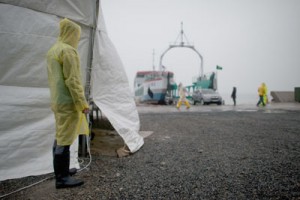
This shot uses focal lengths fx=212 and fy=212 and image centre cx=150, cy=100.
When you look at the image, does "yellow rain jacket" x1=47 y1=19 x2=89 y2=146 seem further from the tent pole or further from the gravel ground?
the tent pole

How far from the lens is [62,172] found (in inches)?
103

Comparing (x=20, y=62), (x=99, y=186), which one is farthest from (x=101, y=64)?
(x=99, y=186)

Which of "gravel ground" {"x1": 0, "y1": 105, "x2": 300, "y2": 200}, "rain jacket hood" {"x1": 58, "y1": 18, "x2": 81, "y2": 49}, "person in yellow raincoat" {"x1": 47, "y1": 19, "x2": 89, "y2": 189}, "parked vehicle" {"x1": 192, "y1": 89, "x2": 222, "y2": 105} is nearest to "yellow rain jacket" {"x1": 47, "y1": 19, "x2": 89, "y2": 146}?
"person in yellow raincoat" {"x1": 47, "y1": 19, "x2": 89, "y2": 189}

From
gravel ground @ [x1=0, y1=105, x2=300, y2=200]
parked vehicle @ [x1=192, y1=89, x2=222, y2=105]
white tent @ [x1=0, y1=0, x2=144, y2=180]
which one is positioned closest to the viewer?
gravel ground @ [x1=0, y1=105, x2=300, y2=200]

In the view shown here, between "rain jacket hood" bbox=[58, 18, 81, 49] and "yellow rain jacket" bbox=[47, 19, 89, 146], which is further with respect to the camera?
"rain jacket hood" bbox=[58, 18, 81, 49]

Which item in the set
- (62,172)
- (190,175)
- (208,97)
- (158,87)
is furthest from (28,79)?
(158,87)

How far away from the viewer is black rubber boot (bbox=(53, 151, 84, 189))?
8.51ft

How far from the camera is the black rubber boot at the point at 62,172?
2.59m

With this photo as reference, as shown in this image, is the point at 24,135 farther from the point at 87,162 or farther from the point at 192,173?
the point at 192,173

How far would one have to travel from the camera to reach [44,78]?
3363mm

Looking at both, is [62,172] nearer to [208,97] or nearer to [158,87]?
[208,97]

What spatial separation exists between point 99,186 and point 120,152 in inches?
53.5

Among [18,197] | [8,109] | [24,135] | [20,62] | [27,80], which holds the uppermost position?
[20,62]

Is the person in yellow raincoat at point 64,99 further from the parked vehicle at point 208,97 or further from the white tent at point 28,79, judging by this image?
the parked vehicle at point 208,97
